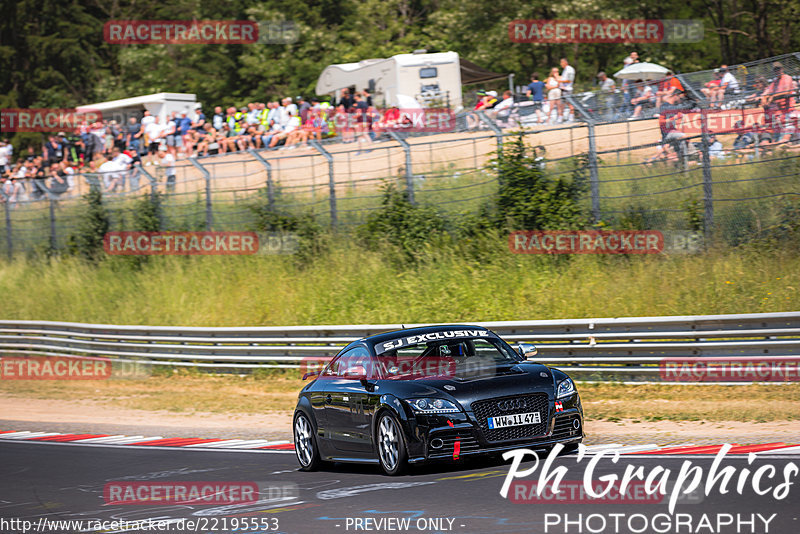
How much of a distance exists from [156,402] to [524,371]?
11.7m

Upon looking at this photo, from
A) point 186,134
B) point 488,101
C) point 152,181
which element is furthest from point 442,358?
point 186,134

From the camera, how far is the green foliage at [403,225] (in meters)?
23.5

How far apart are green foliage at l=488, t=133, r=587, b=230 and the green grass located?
2.27 ft

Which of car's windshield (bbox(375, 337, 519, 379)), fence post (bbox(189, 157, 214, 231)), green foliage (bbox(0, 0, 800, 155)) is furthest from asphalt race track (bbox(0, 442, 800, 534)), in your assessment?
green foliage (bbox(0, 0, 800, 155))

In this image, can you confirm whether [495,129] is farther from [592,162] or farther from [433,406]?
[433,406]

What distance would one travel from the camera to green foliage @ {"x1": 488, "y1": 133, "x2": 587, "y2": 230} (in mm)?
21016

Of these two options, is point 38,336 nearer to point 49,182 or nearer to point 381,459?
point 49,182

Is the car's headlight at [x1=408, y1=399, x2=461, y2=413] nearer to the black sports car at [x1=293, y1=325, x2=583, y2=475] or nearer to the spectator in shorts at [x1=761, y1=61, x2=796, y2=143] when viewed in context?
the black sports car at [x1=293, y1=325, x2=583, y2=475]

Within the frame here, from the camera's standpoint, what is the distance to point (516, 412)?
9.66 m

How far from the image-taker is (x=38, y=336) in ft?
90.9

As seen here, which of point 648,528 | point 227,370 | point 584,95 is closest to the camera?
point 648,528

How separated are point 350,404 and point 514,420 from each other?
179 centimetres

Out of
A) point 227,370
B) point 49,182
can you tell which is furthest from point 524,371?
point 49,182

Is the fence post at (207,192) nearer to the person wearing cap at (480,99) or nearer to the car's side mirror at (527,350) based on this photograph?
the person wearing cap at (480,99)
